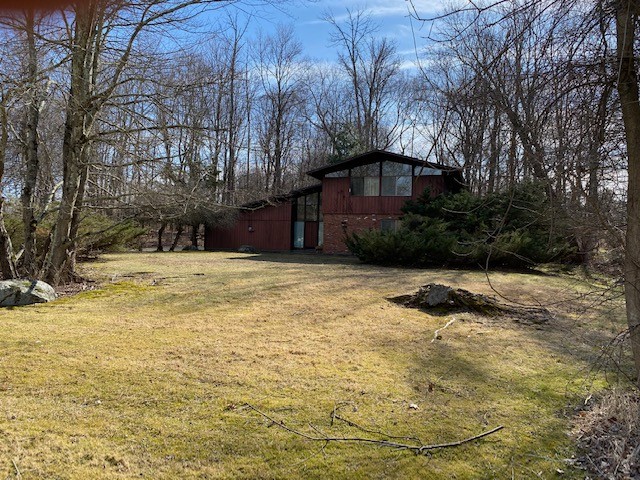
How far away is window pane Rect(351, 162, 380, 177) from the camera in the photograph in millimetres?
21203

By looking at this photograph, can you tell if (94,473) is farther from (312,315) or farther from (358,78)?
(358,78)

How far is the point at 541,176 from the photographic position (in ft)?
9.30

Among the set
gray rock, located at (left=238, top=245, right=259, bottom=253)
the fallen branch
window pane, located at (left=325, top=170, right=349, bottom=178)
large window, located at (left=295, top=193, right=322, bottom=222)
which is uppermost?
window pane, located at (left=325, top=170, right=349, bottom=178)

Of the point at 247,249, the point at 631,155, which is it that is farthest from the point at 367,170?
the point at 631,155

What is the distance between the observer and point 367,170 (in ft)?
70.3

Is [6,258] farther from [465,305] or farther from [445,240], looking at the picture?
[445,240]

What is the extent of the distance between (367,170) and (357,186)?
3.23 feet

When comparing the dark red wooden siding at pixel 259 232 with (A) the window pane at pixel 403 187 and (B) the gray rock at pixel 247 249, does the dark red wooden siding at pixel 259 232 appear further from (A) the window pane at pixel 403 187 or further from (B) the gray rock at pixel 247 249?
(A) the window pane at pixel 403 187

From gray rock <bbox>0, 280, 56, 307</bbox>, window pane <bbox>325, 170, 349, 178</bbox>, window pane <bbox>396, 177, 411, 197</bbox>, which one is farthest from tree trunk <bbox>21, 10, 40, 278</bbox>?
window pane <bbox>396, 177, 411, 197</bbox>

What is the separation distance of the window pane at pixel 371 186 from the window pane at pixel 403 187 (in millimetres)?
1026

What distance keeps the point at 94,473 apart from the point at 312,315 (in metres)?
4.66

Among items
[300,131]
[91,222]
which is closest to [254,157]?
[300,131]

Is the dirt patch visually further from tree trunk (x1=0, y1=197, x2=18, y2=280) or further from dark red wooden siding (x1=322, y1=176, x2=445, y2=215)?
dark red wooden siding (x1=322, y1=176, x2=445, y2=215)

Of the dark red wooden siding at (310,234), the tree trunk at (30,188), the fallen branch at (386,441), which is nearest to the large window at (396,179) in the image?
the dark red wooden siding at (310,234)
